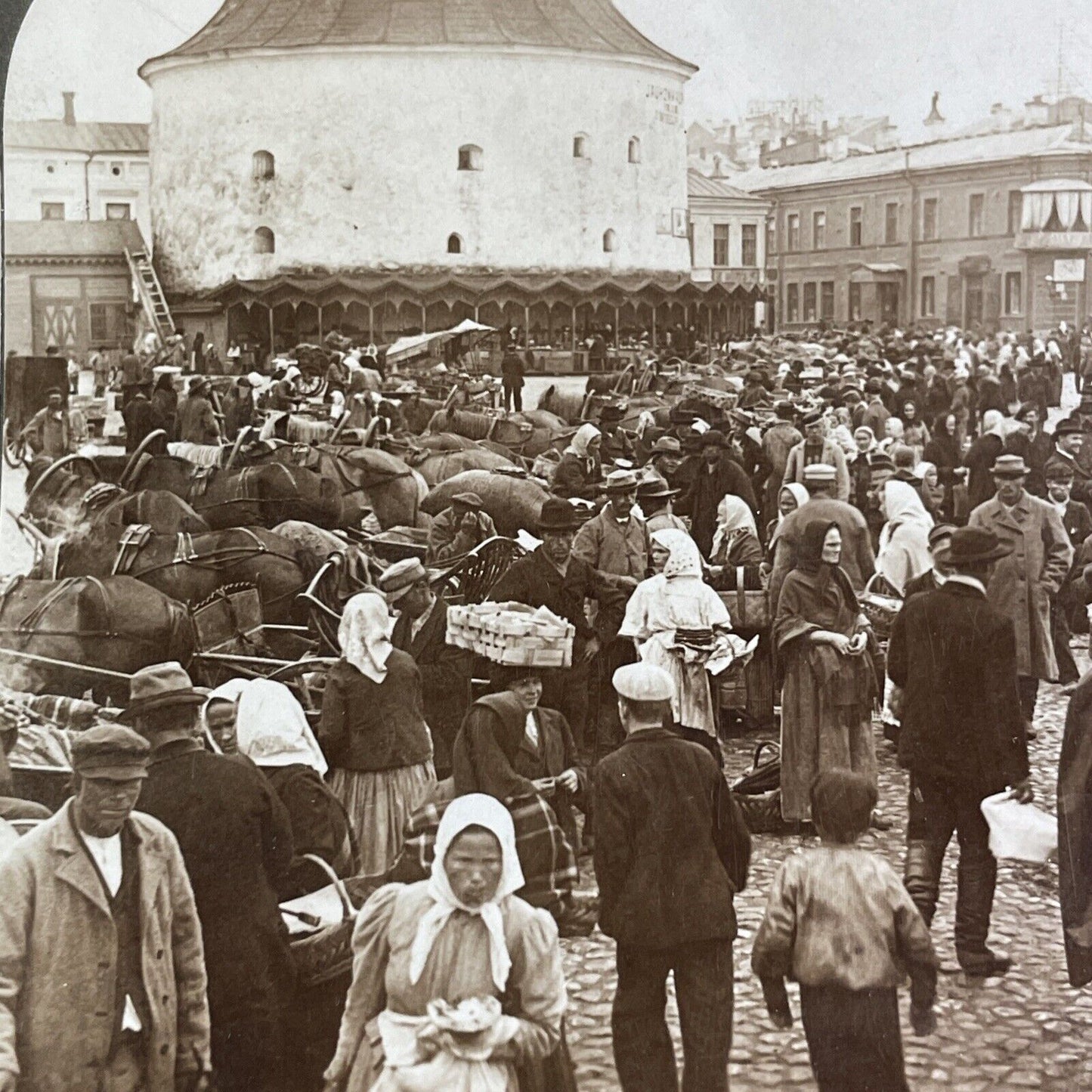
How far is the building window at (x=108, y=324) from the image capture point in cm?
1285

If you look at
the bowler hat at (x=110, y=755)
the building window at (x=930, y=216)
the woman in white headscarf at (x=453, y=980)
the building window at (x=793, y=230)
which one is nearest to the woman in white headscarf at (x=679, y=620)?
the woman in white headscarf at (x=453, y=980)

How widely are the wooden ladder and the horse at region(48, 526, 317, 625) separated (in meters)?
6.80

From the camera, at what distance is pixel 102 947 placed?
4059 mm

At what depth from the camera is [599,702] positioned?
646 centimetres

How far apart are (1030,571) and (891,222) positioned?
4786 millimetres

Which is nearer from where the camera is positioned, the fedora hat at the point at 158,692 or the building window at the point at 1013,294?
the fedora hat at the point at 158,692

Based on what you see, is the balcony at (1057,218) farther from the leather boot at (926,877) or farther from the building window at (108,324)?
the building window at (108,324)

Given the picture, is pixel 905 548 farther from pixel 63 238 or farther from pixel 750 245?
pixel 750 245

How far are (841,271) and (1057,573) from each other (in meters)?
6.50

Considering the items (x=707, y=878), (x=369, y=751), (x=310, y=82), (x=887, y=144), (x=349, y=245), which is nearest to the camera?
(x=707, y=878)

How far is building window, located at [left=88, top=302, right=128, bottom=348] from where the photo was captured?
1285 cm

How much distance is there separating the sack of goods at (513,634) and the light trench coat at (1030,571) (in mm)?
2109

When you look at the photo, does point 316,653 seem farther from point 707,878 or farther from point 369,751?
point 707,878

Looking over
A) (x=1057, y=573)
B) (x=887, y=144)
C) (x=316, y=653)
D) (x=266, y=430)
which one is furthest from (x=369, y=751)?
(x=266, y=430)
